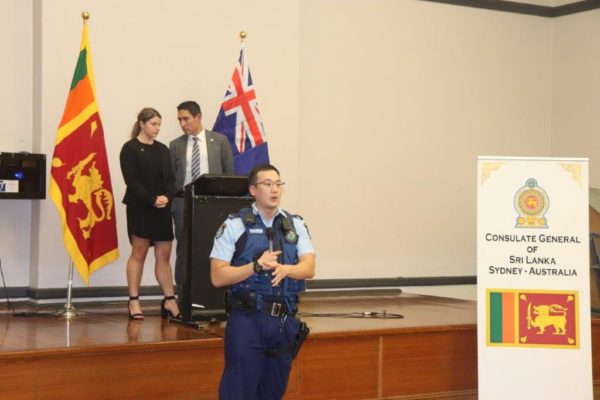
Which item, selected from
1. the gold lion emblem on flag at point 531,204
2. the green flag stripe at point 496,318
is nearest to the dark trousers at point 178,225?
the green flag stripe at point 496,318

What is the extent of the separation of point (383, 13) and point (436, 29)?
0.69 meters

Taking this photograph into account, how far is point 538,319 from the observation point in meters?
5.52

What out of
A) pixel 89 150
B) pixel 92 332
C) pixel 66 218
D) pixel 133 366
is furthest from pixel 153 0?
pixel 133 366

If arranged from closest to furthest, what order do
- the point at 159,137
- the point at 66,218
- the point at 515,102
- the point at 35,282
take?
1. the point at 66,218
2. the point at 35,282
3. the point at 159,137
4. the point at 515,102

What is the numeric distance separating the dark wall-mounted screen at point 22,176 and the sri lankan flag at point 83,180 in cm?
68

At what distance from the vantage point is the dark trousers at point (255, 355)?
401cm

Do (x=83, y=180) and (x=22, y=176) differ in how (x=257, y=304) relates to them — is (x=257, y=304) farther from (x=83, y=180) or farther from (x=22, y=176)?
(x=22, y=176)

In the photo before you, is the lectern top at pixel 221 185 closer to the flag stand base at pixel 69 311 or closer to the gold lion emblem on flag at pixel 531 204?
the flag stand base at pixel 69 311

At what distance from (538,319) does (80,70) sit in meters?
3.62

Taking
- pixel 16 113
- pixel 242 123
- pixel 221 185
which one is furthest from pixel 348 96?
pixel 16 113

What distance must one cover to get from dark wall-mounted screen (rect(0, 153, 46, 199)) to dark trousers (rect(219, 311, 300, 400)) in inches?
133

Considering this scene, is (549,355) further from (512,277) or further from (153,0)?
(153,0)

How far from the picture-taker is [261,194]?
4086 millimetres

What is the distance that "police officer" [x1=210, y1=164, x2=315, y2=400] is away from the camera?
13.2ft
